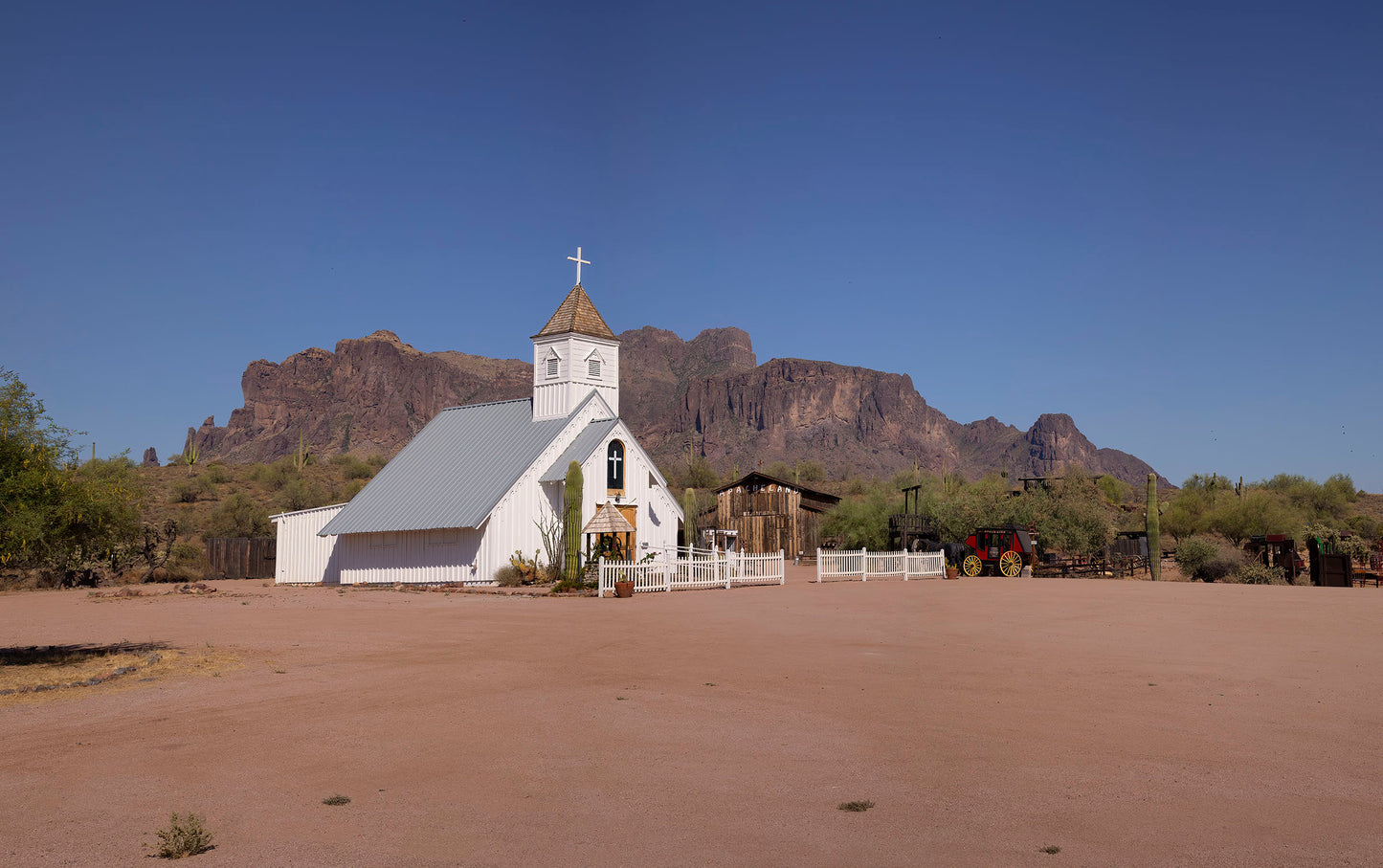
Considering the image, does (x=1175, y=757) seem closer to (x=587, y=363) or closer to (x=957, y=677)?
(x=957, y=677)

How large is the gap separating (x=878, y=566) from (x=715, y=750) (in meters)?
26.7

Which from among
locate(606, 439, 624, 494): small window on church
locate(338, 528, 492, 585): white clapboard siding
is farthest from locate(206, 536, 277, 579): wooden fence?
locate(606, 439, 624, 494): small window on church

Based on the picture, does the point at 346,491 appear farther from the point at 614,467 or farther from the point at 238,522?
the point at 614,467

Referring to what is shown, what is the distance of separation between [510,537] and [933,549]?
16948 mm

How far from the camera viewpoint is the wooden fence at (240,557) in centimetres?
3762

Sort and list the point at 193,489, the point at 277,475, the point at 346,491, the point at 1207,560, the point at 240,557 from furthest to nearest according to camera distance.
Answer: the point at 277,475 → the point at 346,491 → the point at 193,489 → the point at 240,557 → the point at 1207,560

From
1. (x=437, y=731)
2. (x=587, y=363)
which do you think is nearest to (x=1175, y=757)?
(x=437, y=731)

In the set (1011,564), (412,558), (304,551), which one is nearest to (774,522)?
(1011,564)

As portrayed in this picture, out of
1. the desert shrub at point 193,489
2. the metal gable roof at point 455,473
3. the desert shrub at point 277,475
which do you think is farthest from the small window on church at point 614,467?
the desert shrub at point 277,475

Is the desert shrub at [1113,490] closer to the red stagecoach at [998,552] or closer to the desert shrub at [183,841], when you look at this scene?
the red stagecoach at [998,552]

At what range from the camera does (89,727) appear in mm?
8258

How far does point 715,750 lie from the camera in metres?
7.59

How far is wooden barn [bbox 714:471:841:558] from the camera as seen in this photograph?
161 ft

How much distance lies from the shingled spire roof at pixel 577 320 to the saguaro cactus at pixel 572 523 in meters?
7.65
